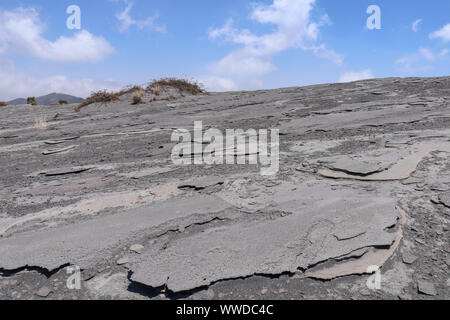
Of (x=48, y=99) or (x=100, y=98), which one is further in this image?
(x=48, y=99)

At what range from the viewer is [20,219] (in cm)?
329

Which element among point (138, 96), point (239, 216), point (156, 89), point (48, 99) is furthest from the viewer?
point (48, 99)

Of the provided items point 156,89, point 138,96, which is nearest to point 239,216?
point 138,96

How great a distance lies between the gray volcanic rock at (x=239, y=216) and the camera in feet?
6.81

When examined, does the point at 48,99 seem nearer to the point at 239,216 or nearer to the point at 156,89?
the point at 156,89

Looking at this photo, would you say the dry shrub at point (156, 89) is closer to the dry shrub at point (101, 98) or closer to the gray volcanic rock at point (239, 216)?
the dry shrub at point (101, 98)

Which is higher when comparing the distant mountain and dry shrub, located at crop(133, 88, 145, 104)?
the distant mountain

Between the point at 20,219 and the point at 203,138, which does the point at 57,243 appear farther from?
the point at 203,138

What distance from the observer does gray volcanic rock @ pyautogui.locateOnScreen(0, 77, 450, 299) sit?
6.81 feet

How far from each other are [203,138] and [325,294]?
4.74 meters

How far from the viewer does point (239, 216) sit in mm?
2910

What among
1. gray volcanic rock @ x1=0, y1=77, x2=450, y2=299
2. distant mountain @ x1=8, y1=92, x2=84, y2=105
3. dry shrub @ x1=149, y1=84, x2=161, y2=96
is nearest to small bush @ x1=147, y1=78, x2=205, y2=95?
dry shrub @ x1=149, y1=84, x2=161, y2=96

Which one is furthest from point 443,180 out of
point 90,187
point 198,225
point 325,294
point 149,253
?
point 90,187

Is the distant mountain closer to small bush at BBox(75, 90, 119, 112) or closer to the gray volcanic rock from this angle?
small bush at BBox(75, 90, 119, 112)
